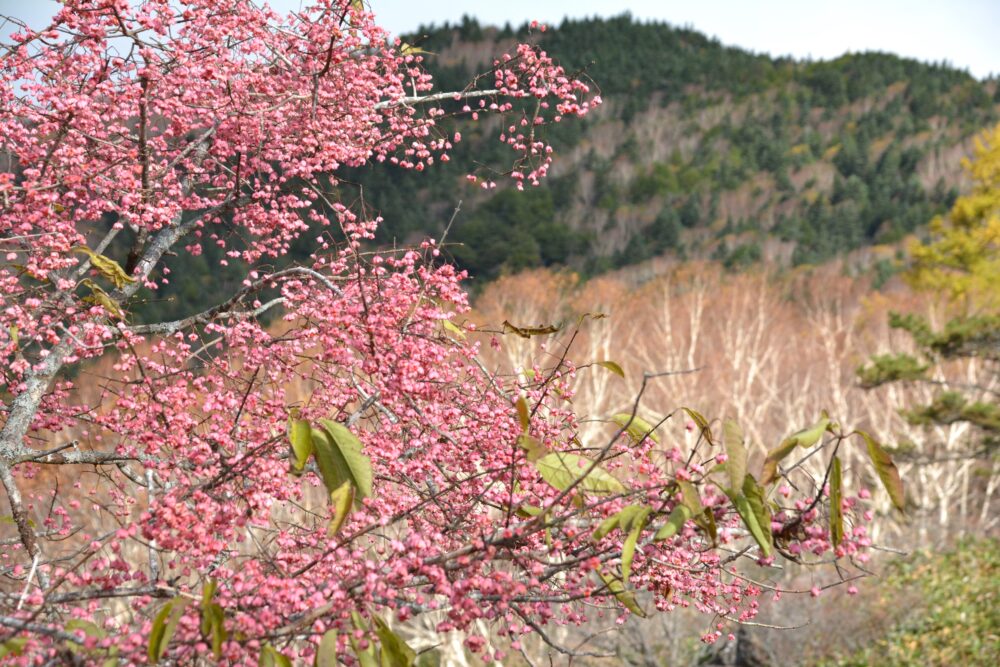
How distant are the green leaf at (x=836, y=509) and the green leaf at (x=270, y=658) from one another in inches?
47.1

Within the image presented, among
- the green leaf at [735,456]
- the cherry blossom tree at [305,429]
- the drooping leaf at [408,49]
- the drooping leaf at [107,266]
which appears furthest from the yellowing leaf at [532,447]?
the drooping leaf at [408,49]

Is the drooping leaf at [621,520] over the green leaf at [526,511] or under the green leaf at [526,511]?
over

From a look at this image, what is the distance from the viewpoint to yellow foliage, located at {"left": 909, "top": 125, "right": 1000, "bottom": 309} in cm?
2247

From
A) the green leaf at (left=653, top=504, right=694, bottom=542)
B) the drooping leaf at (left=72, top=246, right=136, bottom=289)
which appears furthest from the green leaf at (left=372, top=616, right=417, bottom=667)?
the drooping leaf at (left=72, top=246, right=136, bottom=289)

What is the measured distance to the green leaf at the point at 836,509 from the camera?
6.46 feet

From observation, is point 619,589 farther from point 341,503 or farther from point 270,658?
point 270,658

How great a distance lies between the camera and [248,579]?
2.24 metres

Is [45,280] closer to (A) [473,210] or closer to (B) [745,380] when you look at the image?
(B) [745,380]

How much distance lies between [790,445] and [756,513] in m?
0.17

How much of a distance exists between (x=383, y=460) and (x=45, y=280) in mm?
1492

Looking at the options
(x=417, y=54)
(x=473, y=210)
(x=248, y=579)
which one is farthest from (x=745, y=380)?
(x=473, y=210)

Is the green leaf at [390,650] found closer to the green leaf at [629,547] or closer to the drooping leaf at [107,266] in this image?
the green leaf at [629,547]

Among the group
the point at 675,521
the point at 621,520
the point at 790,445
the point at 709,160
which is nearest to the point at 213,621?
the point at 621,520

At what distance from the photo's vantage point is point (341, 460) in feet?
6.97
